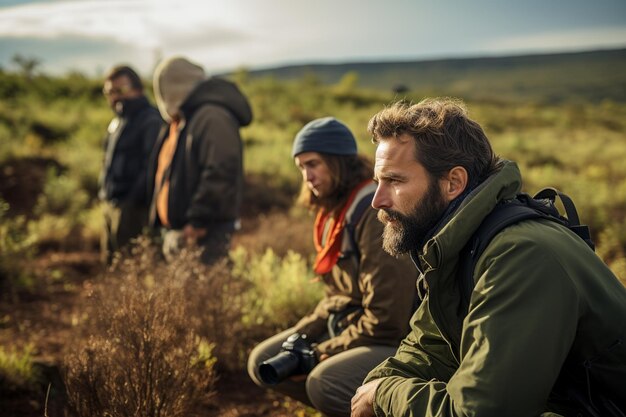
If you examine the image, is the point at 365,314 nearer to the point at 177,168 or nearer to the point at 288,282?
the point at 288,282

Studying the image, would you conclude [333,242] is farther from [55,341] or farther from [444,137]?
[55,341]

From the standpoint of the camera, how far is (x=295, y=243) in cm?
710

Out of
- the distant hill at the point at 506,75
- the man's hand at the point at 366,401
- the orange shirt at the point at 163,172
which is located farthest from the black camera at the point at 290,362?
the distant hill at the point at 506,75

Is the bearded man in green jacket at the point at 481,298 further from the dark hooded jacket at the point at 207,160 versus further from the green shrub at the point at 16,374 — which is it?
the dark hooded jacket at the point at 207,160

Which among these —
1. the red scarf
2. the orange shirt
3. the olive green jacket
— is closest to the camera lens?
the olive green jacket

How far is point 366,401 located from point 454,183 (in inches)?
34.3

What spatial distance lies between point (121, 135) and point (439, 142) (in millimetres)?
4669

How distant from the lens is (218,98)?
509 cm

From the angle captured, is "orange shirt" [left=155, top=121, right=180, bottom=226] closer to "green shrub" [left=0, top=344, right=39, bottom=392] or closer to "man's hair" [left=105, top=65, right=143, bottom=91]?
"man's hair" [left=105, top=65, right=143, bottom=91]

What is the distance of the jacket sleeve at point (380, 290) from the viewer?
3.01 meters

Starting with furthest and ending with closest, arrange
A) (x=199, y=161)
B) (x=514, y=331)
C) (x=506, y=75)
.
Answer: (x=506, y=75)
(x=199, y=161)
(x=514, y=331)

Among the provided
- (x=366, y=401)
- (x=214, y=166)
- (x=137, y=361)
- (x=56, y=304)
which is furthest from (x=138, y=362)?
(x=56, y=304)

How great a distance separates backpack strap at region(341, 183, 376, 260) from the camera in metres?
3.22

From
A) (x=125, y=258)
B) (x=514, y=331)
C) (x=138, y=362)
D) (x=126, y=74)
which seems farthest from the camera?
(x=126, y=74)
